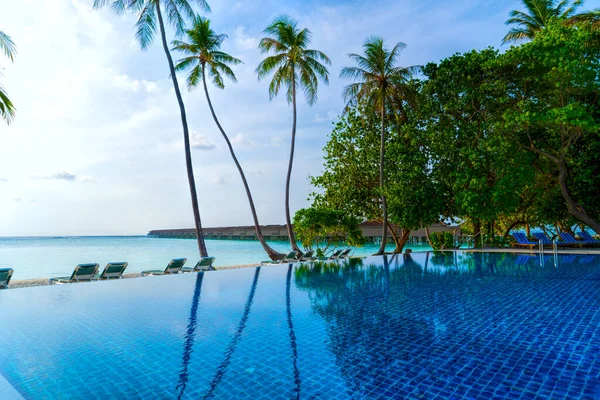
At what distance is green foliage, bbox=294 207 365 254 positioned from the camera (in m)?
17.2

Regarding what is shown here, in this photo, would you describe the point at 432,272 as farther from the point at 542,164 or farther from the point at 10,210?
the point at 10,210

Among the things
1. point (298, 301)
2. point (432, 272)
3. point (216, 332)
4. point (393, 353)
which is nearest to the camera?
point (393, 353)

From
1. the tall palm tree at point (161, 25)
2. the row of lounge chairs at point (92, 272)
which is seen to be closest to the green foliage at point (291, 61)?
the tall palm tree at point (161, 25)

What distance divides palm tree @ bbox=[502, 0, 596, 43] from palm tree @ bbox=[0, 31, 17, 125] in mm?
23532

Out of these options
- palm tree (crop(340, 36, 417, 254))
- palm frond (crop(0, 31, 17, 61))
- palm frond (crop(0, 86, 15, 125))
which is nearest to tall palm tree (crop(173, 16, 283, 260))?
palm tree (crop(340, 36, 417, 254))

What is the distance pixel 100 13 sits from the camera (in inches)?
611

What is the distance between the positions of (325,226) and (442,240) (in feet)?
25.2

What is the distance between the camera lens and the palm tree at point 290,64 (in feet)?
61.3

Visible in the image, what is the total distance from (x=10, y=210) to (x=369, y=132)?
99.9ft

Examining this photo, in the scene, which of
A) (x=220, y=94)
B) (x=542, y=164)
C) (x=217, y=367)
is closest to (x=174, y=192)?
(x=220, y=94)

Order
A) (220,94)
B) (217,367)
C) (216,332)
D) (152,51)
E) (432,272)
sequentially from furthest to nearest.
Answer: (220,94) < (152,51) < (432,272) < (216,332) < (217,367)

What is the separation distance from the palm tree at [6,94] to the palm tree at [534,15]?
2353 cm

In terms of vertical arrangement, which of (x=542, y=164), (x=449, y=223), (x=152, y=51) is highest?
(x=152, y=51)

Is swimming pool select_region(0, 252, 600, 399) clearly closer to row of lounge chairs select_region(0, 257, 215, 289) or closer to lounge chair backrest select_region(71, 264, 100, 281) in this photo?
row of lounge chairs select_region(0, 257, 215, 289)
